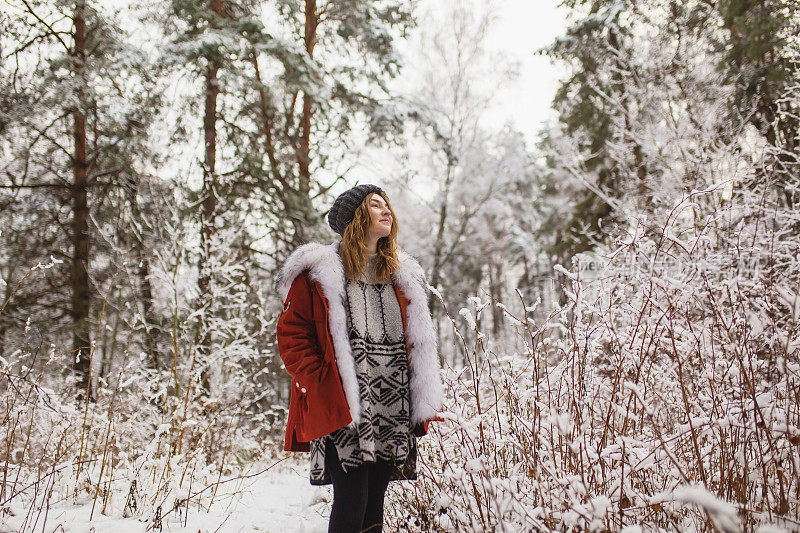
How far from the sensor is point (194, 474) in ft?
10.2

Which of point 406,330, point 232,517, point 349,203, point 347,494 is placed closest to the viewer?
point 347,494

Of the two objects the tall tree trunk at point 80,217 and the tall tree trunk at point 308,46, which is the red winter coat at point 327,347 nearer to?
the tall tree trunk at point 308,46

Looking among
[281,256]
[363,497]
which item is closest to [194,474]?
[363,497]

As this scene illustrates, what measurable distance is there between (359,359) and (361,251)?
0.52 metres

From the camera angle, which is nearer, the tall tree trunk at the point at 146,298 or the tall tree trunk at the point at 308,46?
the tall tree trunk at the point at 146,298

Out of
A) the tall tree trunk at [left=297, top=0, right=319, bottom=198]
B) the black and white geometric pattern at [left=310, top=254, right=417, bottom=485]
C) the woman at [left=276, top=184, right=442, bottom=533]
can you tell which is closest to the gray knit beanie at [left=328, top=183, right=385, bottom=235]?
the woman at [left=276, top=184, right=442, bottom=533]

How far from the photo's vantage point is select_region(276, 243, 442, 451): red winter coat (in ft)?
5.76

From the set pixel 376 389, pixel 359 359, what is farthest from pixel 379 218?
pixel 376 389

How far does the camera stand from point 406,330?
6.91ft

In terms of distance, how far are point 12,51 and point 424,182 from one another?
9180 millimetres

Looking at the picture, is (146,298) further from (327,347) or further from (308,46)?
(308,46)

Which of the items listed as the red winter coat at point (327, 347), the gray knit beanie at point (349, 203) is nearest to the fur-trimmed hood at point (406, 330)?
the red winter coat at point (327, 347)

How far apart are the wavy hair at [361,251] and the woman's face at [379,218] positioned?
0.02 m

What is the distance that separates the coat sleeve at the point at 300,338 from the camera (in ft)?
5.94
